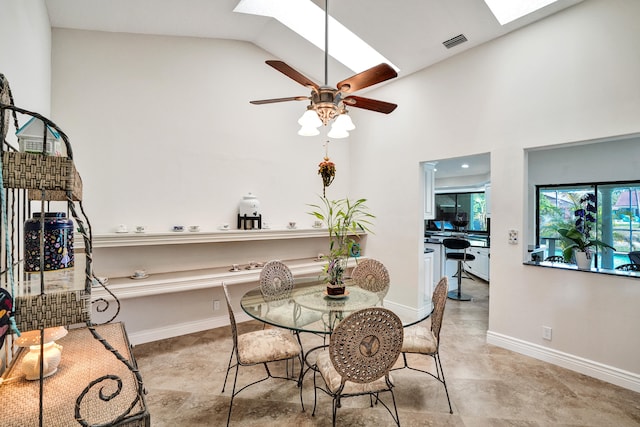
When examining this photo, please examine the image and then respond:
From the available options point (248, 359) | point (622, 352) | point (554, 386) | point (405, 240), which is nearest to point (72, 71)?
point (248, 359)

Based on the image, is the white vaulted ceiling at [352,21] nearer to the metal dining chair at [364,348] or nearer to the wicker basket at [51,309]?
the metal dining chair at [364,348]

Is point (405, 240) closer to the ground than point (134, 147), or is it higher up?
closer to the ground

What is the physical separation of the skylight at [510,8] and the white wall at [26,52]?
362 cm

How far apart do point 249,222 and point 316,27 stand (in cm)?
250

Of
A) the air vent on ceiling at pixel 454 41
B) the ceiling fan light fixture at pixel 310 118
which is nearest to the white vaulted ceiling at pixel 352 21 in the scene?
the air vent on ceiling at pixel 454 41

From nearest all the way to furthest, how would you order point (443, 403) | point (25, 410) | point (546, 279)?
point (25, 410), point (443, 403), point (546, 279)

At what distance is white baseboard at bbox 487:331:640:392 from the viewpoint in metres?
2.65

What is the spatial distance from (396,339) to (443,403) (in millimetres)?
1062

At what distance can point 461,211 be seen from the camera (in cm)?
828

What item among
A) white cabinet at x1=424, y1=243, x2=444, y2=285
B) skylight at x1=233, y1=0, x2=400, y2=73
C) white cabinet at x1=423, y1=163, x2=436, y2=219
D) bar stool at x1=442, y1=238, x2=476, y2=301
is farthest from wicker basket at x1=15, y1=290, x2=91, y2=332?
white cabinet at x1=424, y1=243, x2=444, y2=285

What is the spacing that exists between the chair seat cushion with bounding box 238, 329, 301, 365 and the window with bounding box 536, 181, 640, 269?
13.0 feet

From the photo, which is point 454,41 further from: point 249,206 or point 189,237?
point 189,237

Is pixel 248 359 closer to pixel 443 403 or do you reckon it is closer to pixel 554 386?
pixel 443 403

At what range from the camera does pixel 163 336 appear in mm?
3629
